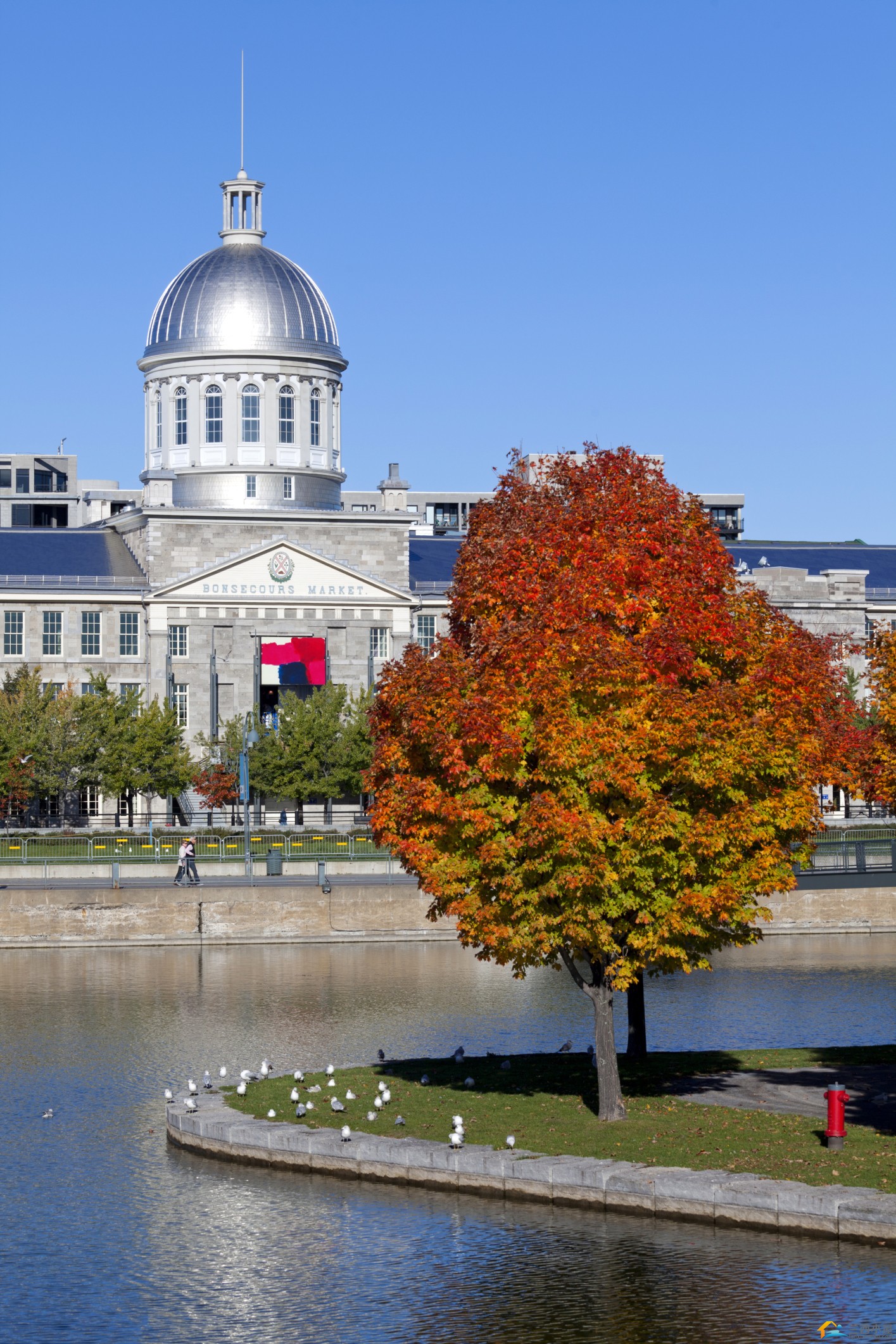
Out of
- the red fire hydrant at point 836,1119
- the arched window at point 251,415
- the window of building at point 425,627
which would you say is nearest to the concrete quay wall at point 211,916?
the red fire hydrant at point 836,1119

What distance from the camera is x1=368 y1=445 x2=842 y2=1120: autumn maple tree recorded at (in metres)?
25.7

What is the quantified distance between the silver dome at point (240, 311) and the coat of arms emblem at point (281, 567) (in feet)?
38.0

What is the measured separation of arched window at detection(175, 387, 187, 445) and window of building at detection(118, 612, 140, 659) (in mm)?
11820

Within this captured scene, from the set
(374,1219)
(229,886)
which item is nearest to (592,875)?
(374,1219)

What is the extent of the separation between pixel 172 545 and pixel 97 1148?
2596 inches

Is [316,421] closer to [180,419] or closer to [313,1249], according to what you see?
[180,419]

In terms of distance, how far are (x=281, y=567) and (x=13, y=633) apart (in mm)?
12086

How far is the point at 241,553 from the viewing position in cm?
9088

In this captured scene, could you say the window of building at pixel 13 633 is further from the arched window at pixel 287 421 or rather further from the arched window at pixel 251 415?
the arched window at pixel 287 421

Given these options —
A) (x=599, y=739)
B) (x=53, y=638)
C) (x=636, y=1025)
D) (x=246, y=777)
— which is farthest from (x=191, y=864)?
(x=53, y=638)

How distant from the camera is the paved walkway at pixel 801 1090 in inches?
1081

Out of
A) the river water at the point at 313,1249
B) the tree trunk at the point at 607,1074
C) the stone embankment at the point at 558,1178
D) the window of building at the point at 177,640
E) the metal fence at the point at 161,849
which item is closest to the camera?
the river water at the point at 313,1249

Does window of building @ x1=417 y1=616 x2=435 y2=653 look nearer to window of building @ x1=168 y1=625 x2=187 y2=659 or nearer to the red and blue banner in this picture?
the red and blue banner

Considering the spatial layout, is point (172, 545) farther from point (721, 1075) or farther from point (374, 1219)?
point (374, 1219)
